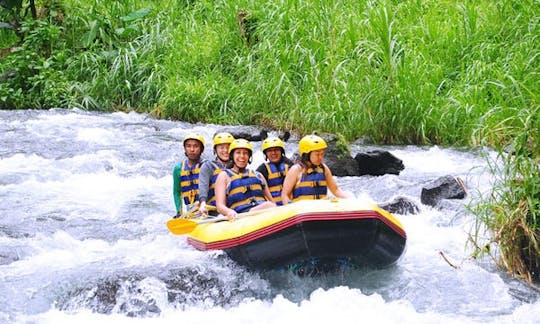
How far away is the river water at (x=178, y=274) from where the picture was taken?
393 cm

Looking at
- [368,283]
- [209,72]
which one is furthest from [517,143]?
[209,72]

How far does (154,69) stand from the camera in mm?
11461

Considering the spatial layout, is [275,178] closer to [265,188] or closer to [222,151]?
[265,188]

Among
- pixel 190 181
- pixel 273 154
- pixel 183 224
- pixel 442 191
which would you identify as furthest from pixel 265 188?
pixel 442 191

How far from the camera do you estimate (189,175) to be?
5637 millimetres

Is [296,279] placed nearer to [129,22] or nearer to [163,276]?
[163,276]

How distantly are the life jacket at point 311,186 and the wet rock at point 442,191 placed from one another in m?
1.20

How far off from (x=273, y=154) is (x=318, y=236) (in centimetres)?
132

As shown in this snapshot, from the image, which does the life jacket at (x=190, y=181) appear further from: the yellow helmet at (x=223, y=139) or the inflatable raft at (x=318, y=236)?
the inflatable raft at (x=318, y=236)

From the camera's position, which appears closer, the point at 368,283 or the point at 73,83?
the point at 368,283

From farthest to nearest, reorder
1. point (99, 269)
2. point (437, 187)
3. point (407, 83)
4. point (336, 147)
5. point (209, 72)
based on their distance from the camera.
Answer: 1. point (209, 72)
2. point (407, 83)
3. point (336, 147)
4. point (437, 187)
5. point (99, 269)

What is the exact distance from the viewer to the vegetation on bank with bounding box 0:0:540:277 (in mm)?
8359

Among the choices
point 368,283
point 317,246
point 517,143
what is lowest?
point 368,283

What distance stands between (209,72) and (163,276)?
694cm
